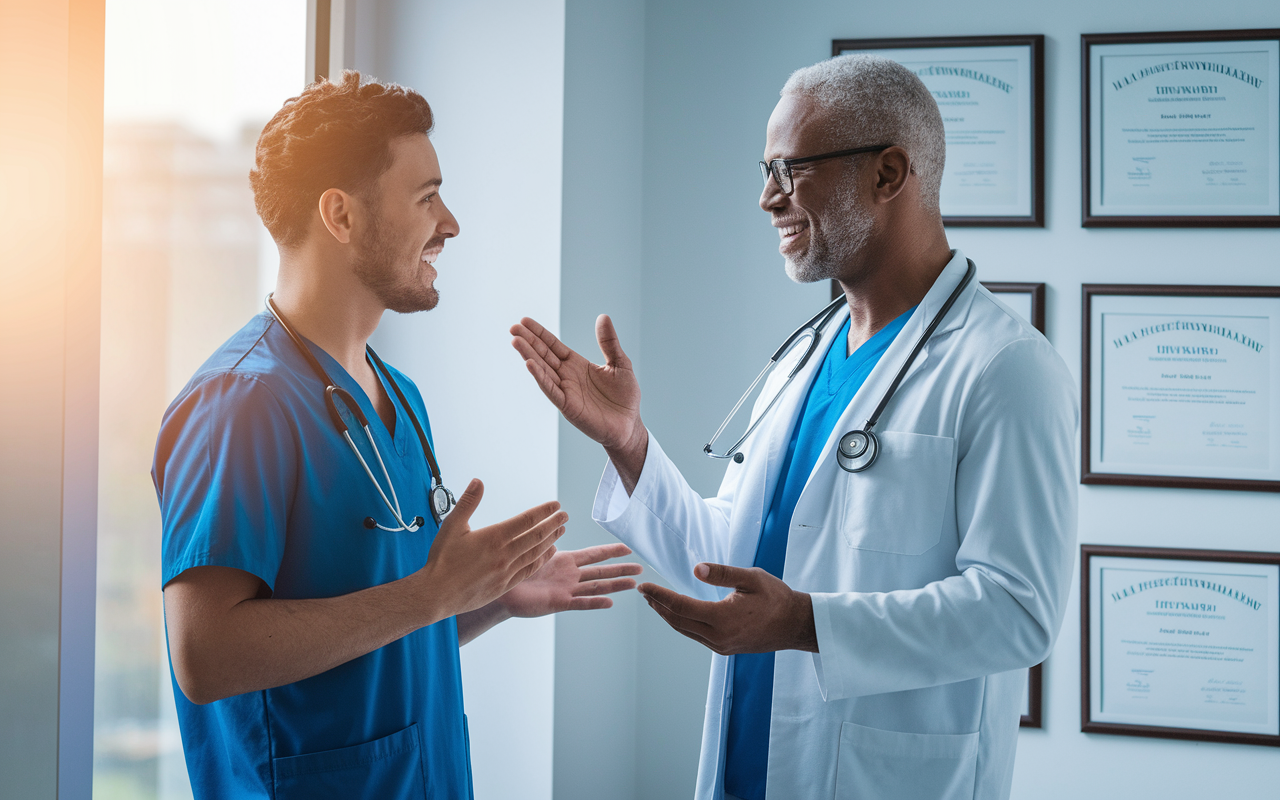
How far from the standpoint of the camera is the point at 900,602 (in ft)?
3.63

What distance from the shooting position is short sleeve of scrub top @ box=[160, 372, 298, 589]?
2.98 feet

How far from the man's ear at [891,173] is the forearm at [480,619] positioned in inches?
35.7

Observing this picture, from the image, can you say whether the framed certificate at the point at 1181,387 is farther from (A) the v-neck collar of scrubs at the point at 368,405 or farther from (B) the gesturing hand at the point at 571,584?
(A) the v-neck collar of scrubs at the point at 368,405

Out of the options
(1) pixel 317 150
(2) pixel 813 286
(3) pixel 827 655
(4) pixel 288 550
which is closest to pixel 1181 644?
(2) pixel 813 286

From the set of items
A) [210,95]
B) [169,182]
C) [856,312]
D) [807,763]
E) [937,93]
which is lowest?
[807,763]

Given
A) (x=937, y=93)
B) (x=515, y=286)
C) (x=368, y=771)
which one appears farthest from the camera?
(x=937, y=93)

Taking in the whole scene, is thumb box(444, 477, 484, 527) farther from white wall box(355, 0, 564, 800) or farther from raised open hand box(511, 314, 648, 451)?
white wall box(355, 0, 564, 800)

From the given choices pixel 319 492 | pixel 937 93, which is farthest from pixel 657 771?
pixel 937 93

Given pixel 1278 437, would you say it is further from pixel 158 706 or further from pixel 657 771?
pixel 158 706

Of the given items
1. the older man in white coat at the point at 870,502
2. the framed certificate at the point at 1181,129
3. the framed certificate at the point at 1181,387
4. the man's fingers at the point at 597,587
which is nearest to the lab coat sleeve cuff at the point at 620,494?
the older man in white coat at the point at 870,502

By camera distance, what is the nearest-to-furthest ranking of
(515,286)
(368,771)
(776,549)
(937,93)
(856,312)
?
(368,771), (776,549), (856,312), (515,286), (937,93)

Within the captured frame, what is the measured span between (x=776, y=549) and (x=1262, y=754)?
5.33ft

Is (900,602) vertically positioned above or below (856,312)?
below

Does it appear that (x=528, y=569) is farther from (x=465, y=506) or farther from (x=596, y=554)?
(x=596, y=554)
